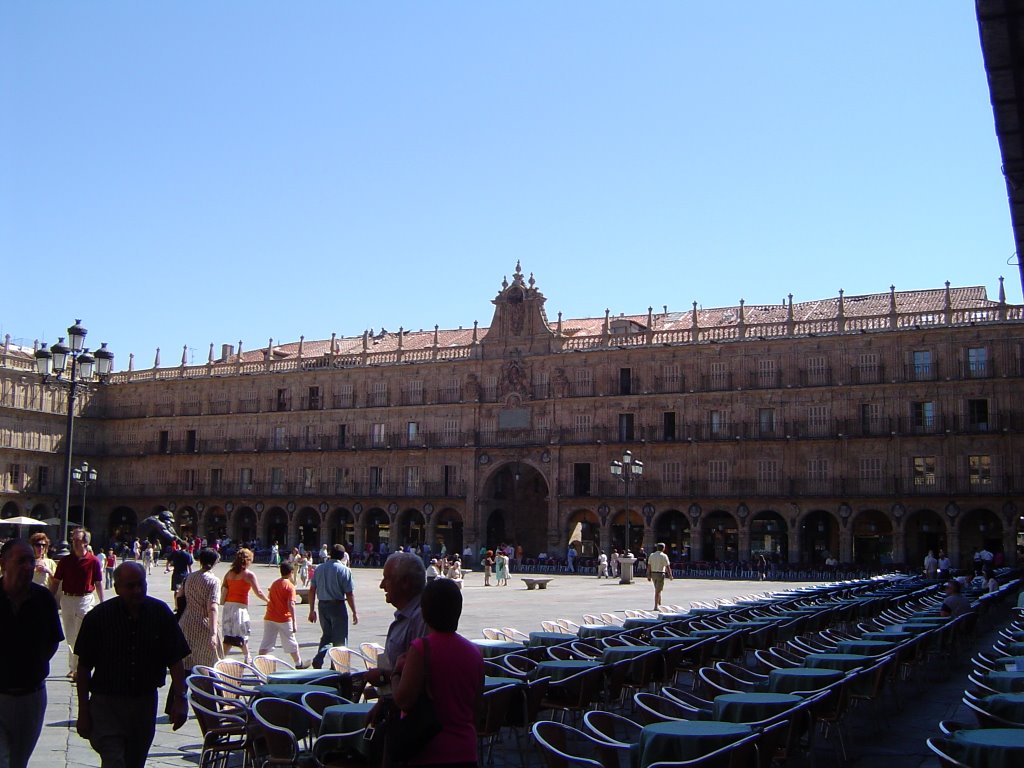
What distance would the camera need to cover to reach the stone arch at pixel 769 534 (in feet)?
155

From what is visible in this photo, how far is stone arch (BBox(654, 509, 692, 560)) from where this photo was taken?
49312 mm

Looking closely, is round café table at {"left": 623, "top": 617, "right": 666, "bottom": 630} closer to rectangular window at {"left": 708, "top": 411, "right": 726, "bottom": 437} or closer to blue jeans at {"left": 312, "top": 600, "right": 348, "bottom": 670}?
blue jeans at {"left": 312, "top": 600, "right": 348, "bottom": 670}

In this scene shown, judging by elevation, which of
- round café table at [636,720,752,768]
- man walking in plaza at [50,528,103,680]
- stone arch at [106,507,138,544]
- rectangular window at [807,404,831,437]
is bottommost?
round café table at [636,720,752,768]

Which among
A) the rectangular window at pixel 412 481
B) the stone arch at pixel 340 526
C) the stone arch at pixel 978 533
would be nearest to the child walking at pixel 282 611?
the stone arch at pixel 978 533

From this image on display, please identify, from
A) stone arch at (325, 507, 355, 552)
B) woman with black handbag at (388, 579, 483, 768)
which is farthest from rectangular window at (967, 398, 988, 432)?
woman with black handbag at (388, 579, 483, 768)

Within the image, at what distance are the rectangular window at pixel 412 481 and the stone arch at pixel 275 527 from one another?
26.7ft

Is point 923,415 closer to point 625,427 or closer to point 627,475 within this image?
point 625,427

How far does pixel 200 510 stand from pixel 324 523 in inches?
341

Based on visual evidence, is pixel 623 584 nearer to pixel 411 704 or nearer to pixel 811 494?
pixel 811 494

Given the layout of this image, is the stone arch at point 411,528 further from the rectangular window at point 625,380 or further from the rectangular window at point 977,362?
the rectangular window at point 977,362

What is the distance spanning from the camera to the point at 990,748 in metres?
6.14

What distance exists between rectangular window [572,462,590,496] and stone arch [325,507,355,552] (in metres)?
12.8

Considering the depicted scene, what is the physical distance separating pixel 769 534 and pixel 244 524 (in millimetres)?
28336

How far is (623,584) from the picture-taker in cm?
3575
